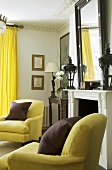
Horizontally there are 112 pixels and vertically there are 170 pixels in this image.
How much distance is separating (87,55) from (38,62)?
7.33 feet

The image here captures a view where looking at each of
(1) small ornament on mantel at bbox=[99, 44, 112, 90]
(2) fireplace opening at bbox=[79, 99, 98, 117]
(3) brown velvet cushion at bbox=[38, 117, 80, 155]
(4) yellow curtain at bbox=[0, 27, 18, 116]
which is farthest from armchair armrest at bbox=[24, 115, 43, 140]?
(3) brown velvet cushion at bbox=[38, 117, 80, 155]

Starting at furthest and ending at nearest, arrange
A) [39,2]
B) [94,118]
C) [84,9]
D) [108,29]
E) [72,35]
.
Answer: [72,35] → [39,2] → [84,9] → [108,29] → [94,118]

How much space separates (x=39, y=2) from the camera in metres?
4.27

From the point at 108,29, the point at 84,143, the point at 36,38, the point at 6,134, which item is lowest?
the point at 6,134

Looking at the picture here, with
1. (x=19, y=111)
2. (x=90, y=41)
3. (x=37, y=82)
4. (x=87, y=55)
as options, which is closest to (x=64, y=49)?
(x=37, y=82)

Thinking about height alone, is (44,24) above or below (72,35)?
above

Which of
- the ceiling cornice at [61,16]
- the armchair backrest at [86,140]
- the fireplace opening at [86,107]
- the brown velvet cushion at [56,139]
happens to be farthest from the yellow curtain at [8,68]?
the armchair backrest at [86,140]

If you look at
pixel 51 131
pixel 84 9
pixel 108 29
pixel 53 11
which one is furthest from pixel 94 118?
pixel 53 11

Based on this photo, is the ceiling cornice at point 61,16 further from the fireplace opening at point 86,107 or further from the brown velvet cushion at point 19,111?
the brown velvet cushion at point 19,111

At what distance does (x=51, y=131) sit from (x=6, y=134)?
7.03 ft

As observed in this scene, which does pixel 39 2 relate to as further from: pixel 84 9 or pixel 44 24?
pixel 44 24

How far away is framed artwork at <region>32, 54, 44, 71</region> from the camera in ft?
19.1

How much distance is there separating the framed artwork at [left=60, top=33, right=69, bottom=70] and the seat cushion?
2.08 meters

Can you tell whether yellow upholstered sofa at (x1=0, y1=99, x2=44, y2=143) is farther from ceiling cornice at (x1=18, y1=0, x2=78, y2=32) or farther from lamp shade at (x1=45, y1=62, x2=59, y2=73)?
ceiling cornice at (x1=18, y1=0, x2=78, y2=32)
